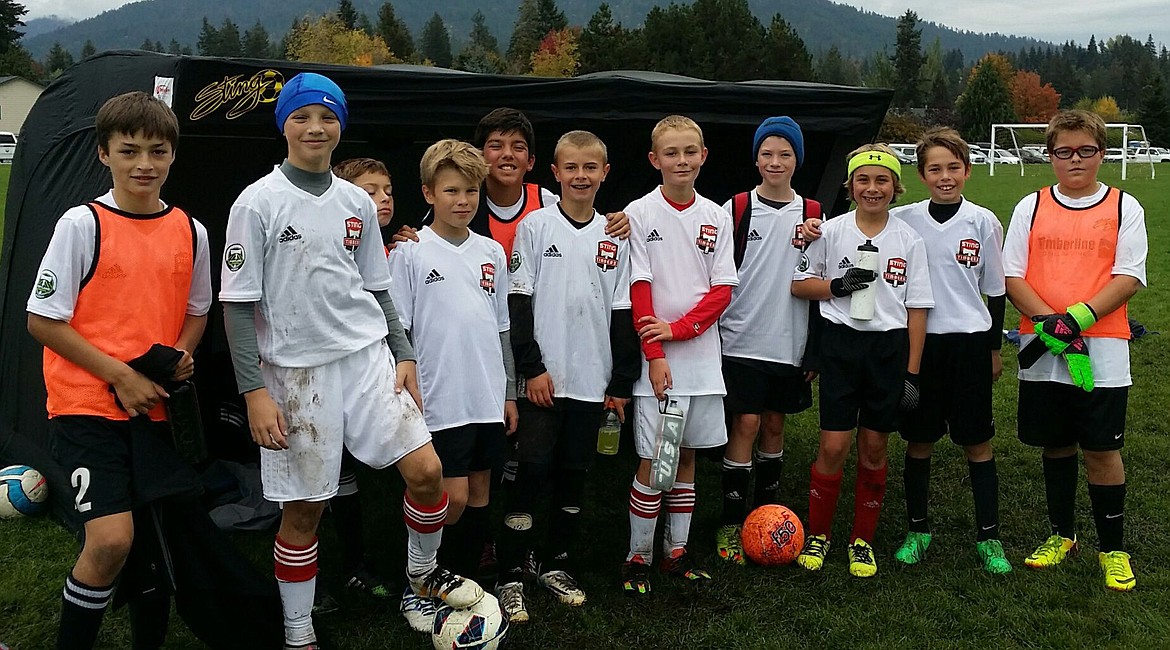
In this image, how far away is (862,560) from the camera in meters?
4.10

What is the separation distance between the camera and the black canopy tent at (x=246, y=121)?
12.8 ft

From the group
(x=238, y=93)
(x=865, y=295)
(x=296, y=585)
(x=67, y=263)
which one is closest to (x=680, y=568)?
(x=865, y=295)

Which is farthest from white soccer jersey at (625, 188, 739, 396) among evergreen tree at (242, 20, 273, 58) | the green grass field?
evergreen tree at (242, 20, 273, 58)

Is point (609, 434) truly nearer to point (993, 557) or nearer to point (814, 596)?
point (814, 596)

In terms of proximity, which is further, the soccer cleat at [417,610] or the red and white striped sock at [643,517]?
the red and white striped sock at [643,517]

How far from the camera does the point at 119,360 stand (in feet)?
9.19

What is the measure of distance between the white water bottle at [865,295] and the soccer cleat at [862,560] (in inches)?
44.6

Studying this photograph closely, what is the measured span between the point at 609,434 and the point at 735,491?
99cm

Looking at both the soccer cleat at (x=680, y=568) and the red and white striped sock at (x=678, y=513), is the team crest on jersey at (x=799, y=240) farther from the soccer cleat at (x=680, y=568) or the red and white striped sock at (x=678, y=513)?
the soccer cleat at (x=680, y=568)

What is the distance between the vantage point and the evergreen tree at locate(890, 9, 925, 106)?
91.2 m

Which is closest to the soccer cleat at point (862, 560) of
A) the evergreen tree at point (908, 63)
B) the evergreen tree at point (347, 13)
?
the evergreen tree at point (347, 13)

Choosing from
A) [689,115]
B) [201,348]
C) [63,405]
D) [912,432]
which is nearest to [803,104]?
[689,115]

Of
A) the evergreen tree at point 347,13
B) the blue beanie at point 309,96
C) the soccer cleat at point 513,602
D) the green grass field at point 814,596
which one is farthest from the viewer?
the evergreen tree at point 347,13

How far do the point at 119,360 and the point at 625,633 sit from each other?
213 centimetres
